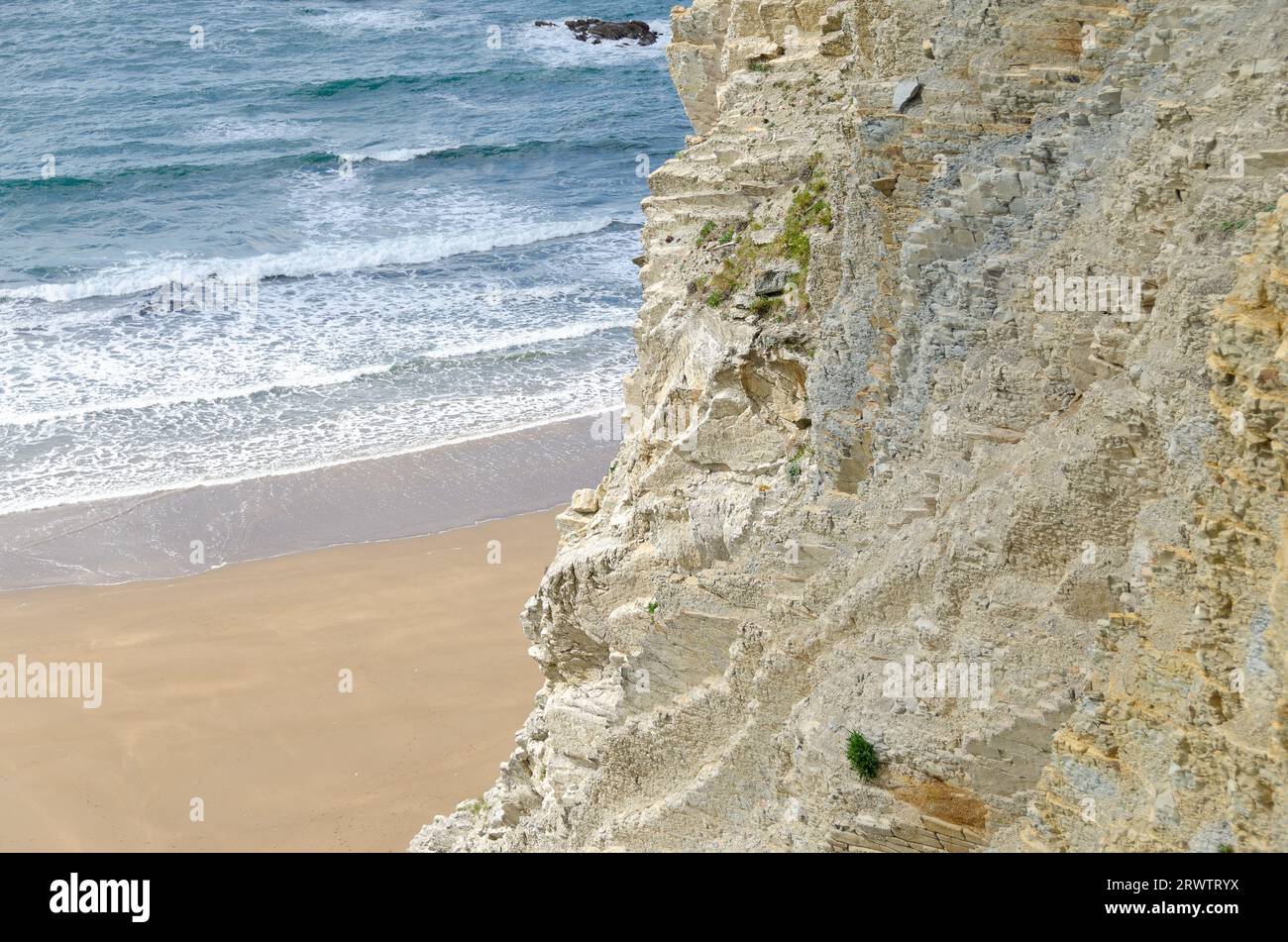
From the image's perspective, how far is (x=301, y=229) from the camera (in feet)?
128

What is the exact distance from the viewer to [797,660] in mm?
9250

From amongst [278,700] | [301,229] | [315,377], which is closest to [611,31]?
[301,229]

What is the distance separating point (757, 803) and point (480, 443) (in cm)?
1688

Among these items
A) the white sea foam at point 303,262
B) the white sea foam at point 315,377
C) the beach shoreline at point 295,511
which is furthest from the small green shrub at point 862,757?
the white sea foam at point 303,262

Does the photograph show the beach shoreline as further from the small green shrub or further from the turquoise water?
the small green shrub

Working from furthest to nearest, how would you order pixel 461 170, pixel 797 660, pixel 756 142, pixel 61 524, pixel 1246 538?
pixel 461 170 < pixel 61 524 < pixel 756 142 < pixel 797 660 < pixel 1246 538

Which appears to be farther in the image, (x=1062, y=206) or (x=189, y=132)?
(x=189, y=132)

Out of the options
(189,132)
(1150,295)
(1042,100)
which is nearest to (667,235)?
(1042,100)

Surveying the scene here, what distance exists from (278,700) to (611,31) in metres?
45.1

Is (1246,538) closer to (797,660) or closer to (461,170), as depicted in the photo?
(797,660)

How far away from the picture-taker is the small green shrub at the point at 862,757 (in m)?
7.87

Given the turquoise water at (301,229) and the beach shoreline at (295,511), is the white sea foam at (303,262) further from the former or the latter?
the beach shoreline at (295,511)

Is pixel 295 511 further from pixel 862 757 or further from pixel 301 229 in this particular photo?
pixel 301 229

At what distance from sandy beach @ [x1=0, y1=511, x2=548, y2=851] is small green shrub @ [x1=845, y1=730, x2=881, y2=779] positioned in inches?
375
